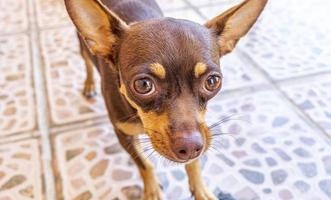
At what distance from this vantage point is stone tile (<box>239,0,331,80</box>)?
215 centimetres

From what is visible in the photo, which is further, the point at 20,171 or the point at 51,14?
the point at 51,14

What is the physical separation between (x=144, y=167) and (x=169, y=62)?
0.52 m

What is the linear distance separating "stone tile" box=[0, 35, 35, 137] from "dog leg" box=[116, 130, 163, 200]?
614 mm

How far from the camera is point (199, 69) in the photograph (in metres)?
1.09

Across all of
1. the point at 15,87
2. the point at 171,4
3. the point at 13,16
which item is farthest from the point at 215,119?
the point at 13,16

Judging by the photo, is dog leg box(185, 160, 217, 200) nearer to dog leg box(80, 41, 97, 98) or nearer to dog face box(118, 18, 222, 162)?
dog face box(118, 18, 222, 162)

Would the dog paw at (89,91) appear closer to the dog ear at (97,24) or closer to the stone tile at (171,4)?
the dog ear at (97,24)

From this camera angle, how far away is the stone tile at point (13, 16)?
266 cm

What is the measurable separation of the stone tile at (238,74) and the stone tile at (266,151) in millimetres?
104

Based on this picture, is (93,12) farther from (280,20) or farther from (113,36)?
(280,20)

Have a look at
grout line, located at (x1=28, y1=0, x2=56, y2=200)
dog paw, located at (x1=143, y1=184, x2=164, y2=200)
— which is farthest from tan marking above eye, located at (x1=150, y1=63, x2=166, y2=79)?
grout line, located at (x1=28, y1=0, x2=56, y2=200)

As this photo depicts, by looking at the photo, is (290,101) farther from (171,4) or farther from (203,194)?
(171,4)

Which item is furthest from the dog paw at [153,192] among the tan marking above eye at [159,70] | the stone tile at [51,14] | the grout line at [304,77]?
the stone tile at [51,14]

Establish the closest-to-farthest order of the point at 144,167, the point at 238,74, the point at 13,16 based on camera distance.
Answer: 1. the point at 144,167
2. the point at 238,74
3. the point at 13,16
